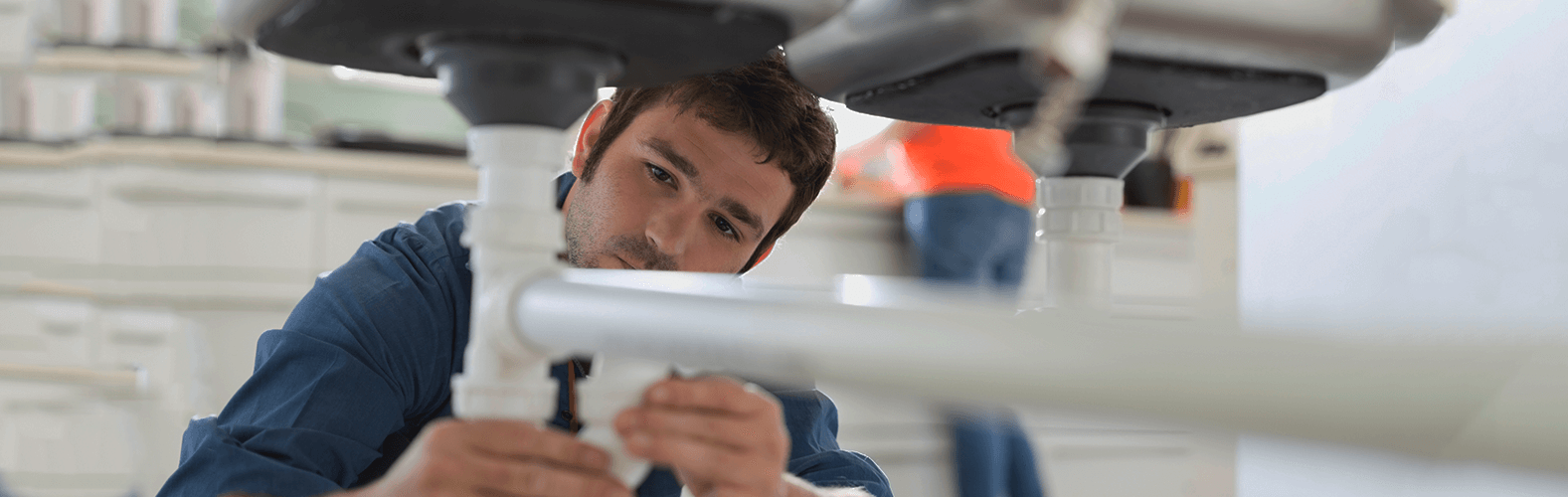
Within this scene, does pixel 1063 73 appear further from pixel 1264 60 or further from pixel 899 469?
pixel 899 469

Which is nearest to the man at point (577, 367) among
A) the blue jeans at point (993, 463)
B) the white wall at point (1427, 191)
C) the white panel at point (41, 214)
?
the white wall at point (1427, 191)

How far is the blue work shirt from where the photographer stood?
0.56 metres

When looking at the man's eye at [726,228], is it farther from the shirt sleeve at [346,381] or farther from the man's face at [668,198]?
the shirt sleeve at [346,381]

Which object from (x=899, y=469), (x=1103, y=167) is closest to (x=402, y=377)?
(x=1103, y=167)

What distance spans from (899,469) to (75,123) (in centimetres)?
154

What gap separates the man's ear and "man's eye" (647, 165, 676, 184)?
0.33 ft

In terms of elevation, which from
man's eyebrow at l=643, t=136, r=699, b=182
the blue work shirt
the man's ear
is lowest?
the blue work shirt

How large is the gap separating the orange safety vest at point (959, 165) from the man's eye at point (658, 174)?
0.93 m

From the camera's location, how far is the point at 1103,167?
0.45 meters

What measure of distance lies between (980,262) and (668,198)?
3.32 feet

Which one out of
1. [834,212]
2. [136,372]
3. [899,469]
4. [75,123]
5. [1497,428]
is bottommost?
[899,469]

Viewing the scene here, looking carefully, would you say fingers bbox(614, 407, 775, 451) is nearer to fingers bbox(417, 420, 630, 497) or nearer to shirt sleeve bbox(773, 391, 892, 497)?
fingers bbox(417, 420, 630, 497)

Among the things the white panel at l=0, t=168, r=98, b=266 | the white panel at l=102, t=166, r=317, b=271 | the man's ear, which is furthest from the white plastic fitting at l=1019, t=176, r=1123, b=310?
the white panel at l=0, t=168, r=98, b=266

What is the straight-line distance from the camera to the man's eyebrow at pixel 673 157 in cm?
78
